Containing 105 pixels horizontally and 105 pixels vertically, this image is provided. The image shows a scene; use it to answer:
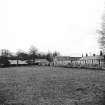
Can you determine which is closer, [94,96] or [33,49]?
[94,96]

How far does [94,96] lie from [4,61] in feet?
183

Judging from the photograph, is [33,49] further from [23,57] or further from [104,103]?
[104,103]

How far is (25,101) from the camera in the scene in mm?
12180

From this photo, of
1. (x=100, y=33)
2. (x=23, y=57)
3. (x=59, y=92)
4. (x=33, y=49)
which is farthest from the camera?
(x=33, y=49)

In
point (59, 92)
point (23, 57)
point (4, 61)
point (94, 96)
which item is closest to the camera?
point (94, 96)

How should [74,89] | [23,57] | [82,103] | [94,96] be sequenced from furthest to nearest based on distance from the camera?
1. [23,57]
2. [74,89]
3. [94,96]
4. [82,103]

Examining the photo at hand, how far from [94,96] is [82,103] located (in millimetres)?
2349

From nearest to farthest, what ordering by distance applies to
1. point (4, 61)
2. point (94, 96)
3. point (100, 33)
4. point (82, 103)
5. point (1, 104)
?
point (1, 104), point (82, 103), point (94, 96), point (100, 33), point (4, 61)

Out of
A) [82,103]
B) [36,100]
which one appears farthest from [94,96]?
[36,100]

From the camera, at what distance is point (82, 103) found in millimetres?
12016

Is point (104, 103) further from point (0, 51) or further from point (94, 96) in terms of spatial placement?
point (0, 51)

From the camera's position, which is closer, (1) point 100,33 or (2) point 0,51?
(1) point 100,33

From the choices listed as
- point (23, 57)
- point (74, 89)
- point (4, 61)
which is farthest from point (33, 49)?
point (74, 89)

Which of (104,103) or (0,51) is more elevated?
(0,51)
